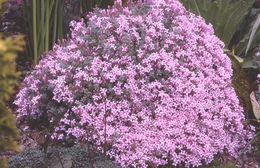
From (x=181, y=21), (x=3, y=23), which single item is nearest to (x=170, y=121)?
(x=181, y=21)

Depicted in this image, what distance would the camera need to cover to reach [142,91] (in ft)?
12.2

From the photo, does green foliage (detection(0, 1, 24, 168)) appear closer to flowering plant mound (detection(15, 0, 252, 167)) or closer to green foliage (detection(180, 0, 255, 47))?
flowering plant mound (detection(15, 0, 252, 167))

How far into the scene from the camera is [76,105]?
362cm

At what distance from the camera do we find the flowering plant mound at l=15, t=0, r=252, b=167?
137 inches

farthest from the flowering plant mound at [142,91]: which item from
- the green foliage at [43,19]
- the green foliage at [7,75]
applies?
the green foliage at [7,75]

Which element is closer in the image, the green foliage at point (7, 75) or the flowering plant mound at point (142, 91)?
the green foliage at point (7, 75)

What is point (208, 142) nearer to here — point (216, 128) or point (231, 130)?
point (216, 128)

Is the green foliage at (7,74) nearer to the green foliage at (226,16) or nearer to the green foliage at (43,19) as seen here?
the green foliage at (43,19)

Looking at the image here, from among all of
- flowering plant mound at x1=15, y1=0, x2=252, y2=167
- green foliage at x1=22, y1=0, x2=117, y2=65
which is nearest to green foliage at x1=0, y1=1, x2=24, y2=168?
flowering plant mound at x1=15, y1=0, x2=252, y2=167

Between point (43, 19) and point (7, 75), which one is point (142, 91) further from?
point (43, 19)

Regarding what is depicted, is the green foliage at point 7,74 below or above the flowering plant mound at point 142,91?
above

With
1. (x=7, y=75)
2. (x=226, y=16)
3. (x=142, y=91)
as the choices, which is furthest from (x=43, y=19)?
(x=7, y=75)

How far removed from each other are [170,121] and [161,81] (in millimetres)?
558

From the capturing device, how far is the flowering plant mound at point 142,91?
3475mm
